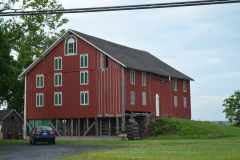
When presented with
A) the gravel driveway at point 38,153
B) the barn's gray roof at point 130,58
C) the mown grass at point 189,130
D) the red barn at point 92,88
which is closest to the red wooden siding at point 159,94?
the red barn at point 92,88

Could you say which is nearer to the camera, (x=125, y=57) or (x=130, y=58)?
(x=125, y=57)

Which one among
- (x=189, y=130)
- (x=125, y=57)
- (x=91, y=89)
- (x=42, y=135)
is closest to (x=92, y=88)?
(x=91, y=89)

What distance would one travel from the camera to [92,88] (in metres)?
42.4

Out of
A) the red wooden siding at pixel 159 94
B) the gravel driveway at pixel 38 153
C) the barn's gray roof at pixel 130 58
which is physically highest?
the barn's gray roof at pixel 130 58

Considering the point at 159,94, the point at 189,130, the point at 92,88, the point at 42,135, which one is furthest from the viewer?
the point at 159,94

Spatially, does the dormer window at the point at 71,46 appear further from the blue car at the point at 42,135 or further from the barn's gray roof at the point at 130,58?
the blue car at the point at 42,135

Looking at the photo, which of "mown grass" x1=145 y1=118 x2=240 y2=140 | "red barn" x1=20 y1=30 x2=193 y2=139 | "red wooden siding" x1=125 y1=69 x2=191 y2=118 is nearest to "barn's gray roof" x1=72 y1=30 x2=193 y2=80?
"red barn" x1=20 y1=30 x2=193 y2=139

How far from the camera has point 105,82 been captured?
1644 inches

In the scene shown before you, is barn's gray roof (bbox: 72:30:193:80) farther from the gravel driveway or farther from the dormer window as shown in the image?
the gravel driveway

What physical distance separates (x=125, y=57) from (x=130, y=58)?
1213 millimetres

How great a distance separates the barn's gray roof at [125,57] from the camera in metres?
42.5

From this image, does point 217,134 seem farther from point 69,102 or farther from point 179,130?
point 69,102

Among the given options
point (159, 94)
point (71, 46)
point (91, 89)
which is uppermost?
point (71, 46)

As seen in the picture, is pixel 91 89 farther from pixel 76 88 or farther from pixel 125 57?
pixel 125 57
